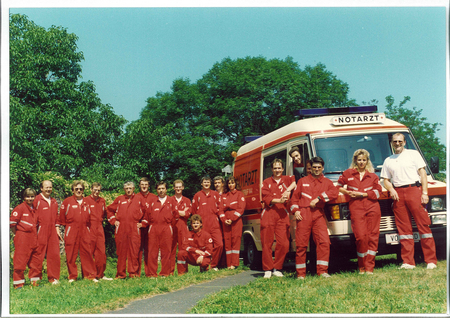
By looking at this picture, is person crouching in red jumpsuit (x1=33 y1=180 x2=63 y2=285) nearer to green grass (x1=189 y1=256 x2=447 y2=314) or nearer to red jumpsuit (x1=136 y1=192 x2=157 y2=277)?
red jumpsuit (x1=136 y1=192 x2=157 y2=277)

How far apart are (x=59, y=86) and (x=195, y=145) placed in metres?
6.15

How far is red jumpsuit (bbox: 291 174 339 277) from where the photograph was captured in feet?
25.8

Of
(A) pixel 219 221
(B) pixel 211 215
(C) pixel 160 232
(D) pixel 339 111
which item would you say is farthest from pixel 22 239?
(D) pixel 339 111

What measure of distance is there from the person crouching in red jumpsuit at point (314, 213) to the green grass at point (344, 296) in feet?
1.47

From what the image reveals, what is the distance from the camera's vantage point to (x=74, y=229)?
368 inches

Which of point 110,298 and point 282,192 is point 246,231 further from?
point 110,298

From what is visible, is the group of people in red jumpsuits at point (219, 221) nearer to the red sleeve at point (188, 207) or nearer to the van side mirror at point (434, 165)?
the red sleeve at point (188, 207)

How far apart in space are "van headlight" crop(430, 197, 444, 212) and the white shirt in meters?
0.47

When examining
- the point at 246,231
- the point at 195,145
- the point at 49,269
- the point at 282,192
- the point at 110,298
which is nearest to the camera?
the point at 110,298

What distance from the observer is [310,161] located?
8195 mm

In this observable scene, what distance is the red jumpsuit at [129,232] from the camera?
9734mm

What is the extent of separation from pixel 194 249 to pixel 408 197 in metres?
4.14

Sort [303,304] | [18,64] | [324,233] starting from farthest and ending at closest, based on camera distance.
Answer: [18,64], [324,233], [303,304]

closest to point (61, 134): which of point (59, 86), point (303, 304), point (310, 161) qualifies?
point (59, 86)
